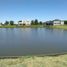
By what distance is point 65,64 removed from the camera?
912 centimetres

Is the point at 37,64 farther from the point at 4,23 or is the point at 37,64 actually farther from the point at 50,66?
the point at 4,23

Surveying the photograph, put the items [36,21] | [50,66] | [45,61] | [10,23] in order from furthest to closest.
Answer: [10,23] < [36,21] < [45,61] < [50,66]

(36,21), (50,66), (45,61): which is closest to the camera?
(50,66)

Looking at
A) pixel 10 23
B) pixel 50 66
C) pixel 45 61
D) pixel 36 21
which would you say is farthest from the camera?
pixel 10 23

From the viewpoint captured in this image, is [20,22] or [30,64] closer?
[30,64]

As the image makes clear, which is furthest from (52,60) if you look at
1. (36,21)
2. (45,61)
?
(36,21)

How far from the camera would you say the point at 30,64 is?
29.9 feet

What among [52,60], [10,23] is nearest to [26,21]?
[10,23]

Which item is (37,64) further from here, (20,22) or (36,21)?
(20,22)

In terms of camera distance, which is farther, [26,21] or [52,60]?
[26,21]

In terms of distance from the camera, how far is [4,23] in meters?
158

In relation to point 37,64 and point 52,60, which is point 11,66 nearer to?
point 37,64

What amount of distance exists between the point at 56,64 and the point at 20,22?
149 metres

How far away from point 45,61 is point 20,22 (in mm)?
148335
